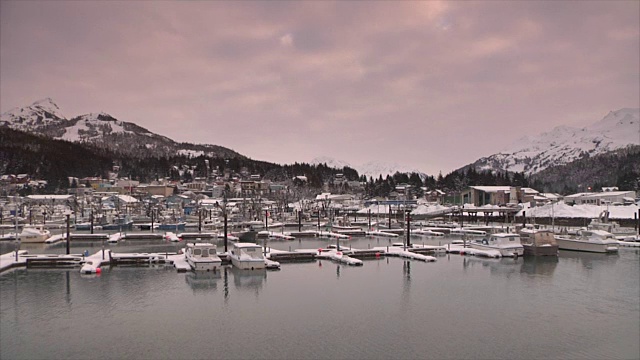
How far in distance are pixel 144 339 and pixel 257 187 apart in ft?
558

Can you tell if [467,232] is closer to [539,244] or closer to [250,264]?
[539,244]

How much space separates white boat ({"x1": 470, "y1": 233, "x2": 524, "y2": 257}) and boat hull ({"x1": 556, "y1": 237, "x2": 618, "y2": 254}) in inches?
322

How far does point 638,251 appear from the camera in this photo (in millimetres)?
52125

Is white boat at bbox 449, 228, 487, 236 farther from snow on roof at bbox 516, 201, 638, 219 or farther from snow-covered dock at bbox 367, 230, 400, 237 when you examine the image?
snow on roof at bbox 516, 201, 638, 219

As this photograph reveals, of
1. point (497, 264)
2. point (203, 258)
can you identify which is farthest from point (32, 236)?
point (497, 264)

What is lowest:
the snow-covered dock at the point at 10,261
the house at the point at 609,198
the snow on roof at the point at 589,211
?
the snow-covered dock at the point at 10,261

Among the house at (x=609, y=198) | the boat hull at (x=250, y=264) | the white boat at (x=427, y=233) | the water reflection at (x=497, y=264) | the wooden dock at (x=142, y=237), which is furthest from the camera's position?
the house at (x=609, y=198)

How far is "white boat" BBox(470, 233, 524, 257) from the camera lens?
4769 centimetres

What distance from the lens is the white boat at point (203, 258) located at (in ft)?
124

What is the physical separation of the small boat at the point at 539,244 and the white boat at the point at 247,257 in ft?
88.8

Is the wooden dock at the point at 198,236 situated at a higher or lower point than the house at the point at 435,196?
lower

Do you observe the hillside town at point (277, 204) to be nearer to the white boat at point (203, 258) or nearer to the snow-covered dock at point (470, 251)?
the snow-covered dock at point (470, 251)

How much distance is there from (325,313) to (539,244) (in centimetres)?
3101

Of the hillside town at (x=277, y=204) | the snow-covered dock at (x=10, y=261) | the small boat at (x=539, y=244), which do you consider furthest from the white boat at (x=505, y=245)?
the snow-covered dock at (x=10, y=261)
